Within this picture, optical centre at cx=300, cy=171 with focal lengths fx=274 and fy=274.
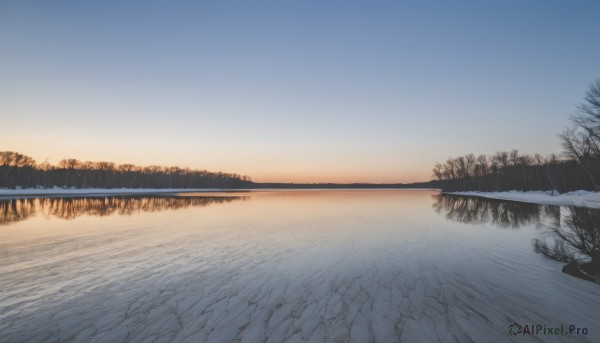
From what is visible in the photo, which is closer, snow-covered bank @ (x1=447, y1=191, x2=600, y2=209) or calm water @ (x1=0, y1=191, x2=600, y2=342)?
calm water @ (x1=0, y1=191, x2=600, y2=342)

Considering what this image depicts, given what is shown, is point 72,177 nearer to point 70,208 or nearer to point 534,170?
point 70,208

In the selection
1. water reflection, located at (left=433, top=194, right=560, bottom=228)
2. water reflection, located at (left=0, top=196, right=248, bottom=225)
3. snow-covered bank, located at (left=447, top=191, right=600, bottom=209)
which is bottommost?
water reflection, located at (left=433, top=194, right=560, bottom=228)

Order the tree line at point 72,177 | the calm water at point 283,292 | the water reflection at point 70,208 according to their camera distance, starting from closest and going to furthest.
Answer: the calm water at point 283,292 < the water reflection at point 70,208 < the tree line at point 72,177

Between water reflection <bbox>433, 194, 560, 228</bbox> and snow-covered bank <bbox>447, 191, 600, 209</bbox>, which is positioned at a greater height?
snow-covered bank <bbox>447, 191, 600, 209</bbox>

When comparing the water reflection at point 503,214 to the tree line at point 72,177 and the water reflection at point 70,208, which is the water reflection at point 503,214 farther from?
the tree line at point 72,177

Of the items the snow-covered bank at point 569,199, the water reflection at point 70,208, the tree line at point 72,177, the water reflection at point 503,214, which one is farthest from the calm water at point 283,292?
the tree line at point 72,177

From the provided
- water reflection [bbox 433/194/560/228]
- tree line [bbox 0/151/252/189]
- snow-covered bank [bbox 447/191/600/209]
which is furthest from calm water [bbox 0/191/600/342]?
tree line [bbox 0/151/252/189]

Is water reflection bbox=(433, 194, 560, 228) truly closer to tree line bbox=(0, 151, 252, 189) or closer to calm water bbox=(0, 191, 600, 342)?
calm water bbox=(0, 191, 600, 342)

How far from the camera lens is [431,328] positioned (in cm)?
523

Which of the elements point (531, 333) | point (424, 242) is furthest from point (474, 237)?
point (531, 333)

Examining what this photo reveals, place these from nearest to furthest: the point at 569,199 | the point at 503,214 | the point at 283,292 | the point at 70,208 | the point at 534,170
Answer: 1. the point at 283,292
2. the point at 503,214
3. the point at 70,208
4. the point at 569,199
5. the point at 534,170

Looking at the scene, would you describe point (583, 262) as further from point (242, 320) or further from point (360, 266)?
point (242, 320)

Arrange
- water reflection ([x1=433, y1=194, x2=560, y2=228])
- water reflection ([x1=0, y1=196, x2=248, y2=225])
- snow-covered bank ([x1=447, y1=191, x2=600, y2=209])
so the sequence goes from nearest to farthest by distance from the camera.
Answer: water reflection ([x1=433, y1=194, x2=560, y2=228])
water reflection ([x1=0, y1=196, x2=248, y2=225])
snow-covered bank ([x1=447, y1=191, x2=600, y2=209])

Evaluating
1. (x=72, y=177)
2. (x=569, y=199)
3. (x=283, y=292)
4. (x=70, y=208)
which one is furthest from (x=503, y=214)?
(x=72, y=177)
